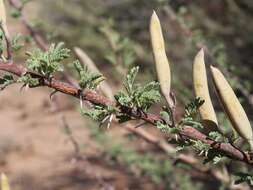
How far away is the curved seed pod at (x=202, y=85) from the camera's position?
77 cm

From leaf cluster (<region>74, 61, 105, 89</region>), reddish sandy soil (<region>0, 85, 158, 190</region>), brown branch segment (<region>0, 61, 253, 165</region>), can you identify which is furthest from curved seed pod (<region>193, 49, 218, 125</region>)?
reddish sandy soil (<region>0, 85, 158, 190</region>)

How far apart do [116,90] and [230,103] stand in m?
4.42

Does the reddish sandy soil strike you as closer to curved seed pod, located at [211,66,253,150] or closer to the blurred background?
the blurred background

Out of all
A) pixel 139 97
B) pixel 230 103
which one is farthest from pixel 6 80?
pixel 230 103

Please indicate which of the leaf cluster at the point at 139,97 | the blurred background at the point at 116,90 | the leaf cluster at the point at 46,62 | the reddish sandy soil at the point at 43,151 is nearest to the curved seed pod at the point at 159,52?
the leaf cluster at the point at 139,97

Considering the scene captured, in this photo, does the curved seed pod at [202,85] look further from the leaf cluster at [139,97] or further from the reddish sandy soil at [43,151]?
the reddish sandy soil at [43,151]

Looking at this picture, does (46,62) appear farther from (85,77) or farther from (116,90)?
(116,90)

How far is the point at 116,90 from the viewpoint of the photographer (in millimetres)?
5156

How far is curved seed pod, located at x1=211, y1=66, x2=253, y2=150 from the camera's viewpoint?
0.73 meters

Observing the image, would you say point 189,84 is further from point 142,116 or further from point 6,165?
point 142,116

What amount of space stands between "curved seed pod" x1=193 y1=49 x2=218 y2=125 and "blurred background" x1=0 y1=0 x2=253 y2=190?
1189mm

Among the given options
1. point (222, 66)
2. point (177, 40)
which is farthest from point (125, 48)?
point (177, 40)

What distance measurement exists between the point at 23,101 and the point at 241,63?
181 inches

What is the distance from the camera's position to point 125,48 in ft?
7.00
